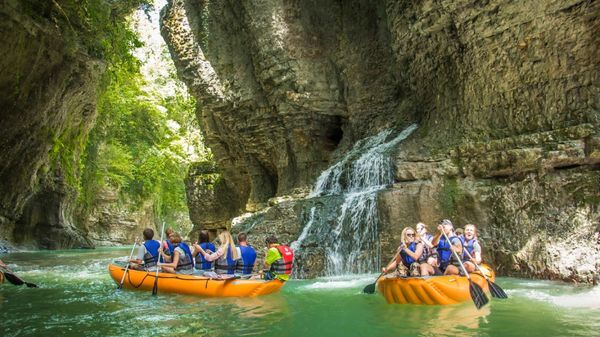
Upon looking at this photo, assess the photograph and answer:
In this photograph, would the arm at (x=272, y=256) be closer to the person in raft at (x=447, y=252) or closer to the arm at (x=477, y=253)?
the person in raft at (x=447, y=252)

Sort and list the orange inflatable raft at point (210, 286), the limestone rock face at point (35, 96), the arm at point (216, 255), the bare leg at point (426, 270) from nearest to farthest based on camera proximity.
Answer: the bare leg at point (426, 270) < the orange inflatable raft at point (210, 286) < the arm at point (216, 255) < the limestone rock face at point (35, 96)

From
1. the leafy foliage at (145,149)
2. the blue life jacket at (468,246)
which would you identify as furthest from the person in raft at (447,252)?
the leafy foliage at (145,149)

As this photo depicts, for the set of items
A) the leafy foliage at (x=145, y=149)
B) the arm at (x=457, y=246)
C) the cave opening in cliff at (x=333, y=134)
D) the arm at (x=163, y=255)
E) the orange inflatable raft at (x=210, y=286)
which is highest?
the leafy foliage at (x=145, y=149)

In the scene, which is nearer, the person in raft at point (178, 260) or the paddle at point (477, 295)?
the paddle at point (477, 295)

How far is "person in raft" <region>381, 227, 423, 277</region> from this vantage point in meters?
7.87

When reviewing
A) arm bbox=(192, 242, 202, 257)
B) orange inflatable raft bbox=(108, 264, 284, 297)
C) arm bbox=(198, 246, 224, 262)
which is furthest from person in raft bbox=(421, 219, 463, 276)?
arm bbox=(192, 242, 202, 257)

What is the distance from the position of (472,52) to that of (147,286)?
28.3ft

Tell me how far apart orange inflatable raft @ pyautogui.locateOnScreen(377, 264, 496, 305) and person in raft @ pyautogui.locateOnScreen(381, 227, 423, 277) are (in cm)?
59

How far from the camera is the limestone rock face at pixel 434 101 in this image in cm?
964

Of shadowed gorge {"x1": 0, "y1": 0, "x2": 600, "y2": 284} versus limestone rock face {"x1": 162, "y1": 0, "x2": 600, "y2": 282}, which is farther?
shadowed gorge {"x1": 0, "y1": 0, "x2": 600, "y2": 284}

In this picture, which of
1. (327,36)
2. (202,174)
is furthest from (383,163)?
(202,174)

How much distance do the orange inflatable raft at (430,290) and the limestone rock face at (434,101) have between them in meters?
2.75

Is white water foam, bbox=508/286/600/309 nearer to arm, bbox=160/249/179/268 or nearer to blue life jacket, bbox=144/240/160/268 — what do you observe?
arm, bbox=160/249/179/268

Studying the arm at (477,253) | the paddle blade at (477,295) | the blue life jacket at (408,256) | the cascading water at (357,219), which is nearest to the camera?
the paddle blade at (477,295)
